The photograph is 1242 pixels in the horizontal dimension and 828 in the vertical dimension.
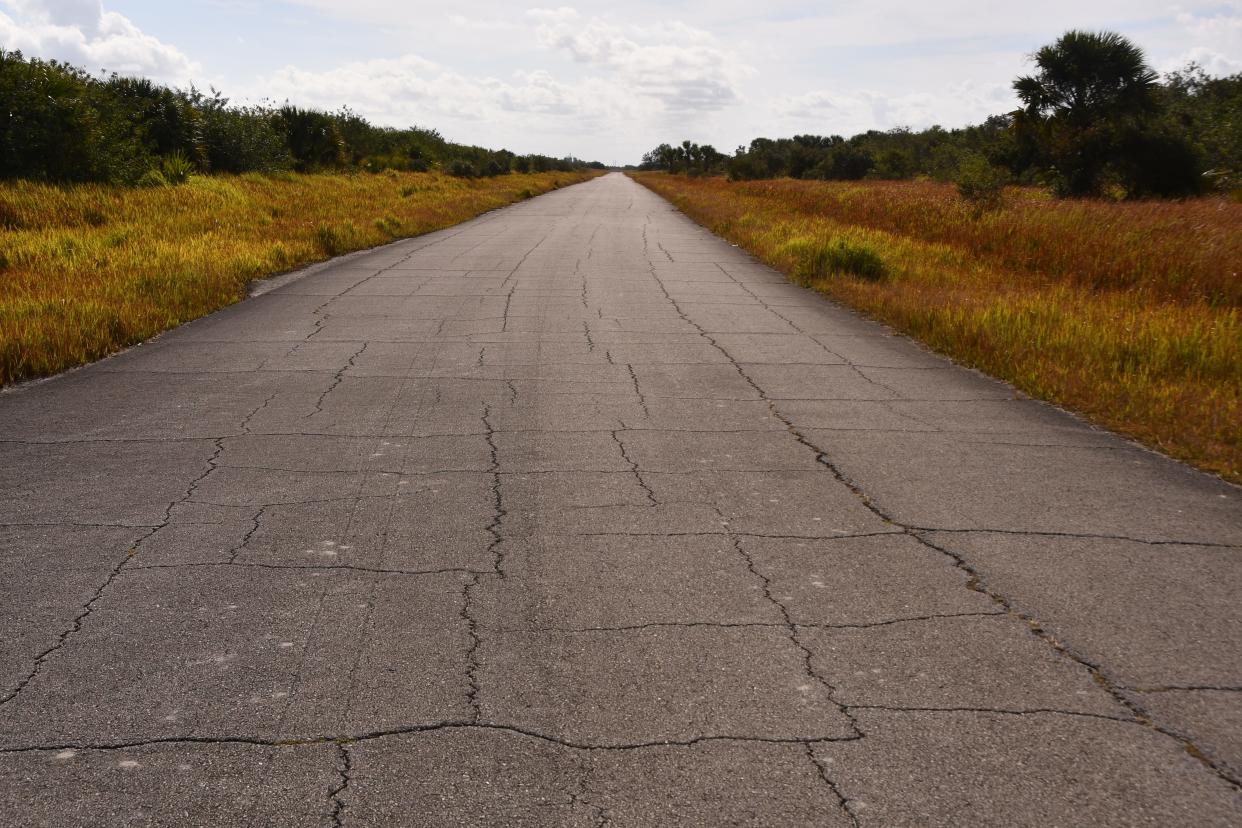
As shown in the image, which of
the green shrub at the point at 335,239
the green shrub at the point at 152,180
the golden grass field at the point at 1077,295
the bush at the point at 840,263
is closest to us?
the golden grass field at the point at 1077,295

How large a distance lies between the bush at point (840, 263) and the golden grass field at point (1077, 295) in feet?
0.10

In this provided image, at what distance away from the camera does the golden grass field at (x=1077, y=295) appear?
7.31 metres

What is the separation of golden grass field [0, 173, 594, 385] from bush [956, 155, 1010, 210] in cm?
1390

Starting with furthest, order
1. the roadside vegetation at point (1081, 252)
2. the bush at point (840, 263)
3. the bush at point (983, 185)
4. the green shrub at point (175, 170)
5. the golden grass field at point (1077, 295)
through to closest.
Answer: the green shrub at point (175, 170), the bush at point (983, 185), the bush at point (840, 263), the roadside vegetation at point (1081, 252), the golden grass field at point (1077, 295)

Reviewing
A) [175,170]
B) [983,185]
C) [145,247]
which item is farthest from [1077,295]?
[175,170]

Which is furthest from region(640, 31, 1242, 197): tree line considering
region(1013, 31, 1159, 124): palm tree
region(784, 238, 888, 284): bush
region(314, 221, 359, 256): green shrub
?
region(314, 221, 359, 256): green shrub

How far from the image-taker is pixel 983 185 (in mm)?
23938

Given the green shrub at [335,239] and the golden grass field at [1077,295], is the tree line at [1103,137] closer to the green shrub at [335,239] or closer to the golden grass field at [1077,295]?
the golden grass field at [1077,295]

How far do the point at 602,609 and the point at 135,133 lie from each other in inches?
1080

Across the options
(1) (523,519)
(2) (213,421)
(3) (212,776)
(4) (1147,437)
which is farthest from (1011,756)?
(2) (213,421)

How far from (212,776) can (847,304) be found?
11.4 metres

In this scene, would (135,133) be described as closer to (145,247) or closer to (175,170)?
(175,170)

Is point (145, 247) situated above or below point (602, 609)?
above

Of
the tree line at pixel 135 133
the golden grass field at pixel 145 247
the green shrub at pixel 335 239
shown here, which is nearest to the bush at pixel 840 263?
the golden grass field at pixel 145 247
